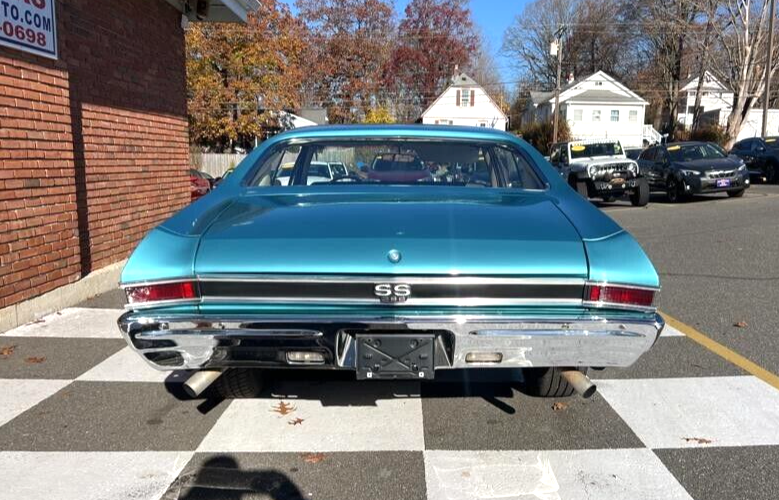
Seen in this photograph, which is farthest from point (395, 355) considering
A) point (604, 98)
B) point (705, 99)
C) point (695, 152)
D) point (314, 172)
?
point (705, 99)

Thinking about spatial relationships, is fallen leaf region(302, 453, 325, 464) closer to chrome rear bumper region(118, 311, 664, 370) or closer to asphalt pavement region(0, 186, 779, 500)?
asphalt pavement region(0, 186, 779, 500)

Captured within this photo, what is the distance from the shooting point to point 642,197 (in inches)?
597

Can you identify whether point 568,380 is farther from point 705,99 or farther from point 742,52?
point 705,99

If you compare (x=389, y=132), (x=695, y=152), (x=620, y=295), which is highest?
(x=695, y=152)

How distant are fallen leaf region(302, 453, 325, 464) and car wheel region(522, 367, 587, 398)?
1.35 meters

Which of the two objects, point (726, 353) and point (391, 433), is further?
point (726, 353)

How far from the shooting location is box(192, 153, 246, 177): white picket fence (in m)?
29.5

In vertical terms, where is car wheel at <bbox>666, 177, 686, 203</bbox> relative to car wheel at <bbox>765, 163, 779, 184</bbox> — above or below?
below

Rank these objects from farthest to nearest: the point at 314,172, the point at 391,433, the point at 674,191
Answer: the point at 674,191
the point at 314,172
the point at 391,433

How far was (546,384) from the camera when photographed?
3613mm

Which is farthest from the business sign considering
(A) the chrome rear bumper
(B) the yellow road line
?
(B) the yellow road line

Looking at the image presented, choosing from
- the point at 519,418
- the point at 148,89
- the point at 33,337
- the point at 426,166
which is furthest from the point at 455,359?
the point at 148,89

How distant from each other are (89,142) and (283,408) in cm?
460

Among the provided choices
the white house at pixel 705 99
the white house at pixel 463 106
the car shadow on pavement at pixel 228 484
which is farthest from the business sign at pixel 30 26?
the white house at pixel 463 106
